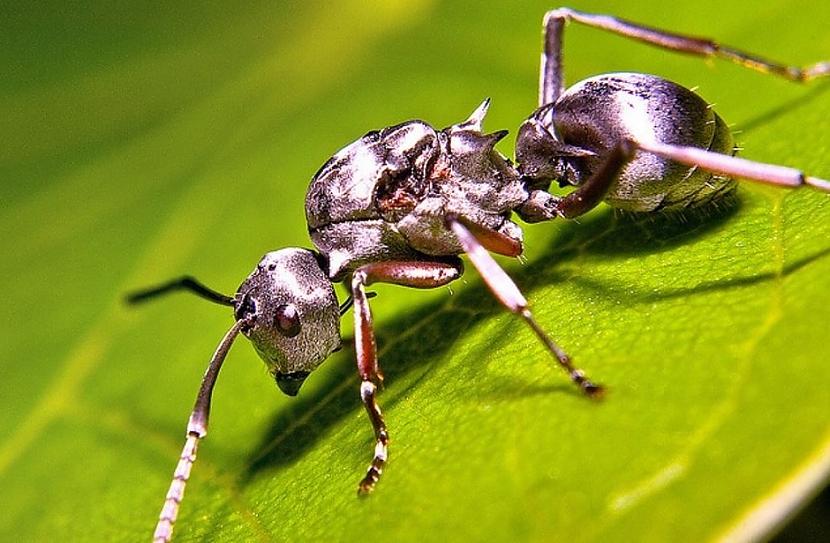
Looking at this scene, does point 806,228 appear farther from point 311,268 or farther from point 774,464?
point 311,268

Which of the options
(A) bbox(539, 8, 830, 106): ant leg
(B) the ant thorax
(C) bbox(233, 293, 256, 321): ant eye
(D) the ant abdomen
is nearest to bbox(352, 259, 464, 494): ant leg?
(B) the ant thorax

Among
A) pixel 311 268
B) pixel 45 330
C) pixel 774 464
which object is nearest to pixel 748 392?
pixel 774 464

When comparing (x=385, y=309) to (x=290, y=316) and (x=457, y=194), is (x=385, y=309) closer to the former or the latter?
(x=457, y=194)

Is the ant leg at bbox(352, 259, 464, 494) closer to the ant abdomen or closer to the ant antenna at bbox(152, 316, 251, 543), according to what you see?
the ant antenna at bbox(152, 316, 251, 543)

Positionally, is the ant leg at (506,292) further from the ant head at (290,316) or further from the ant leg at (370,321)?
the ant head at (290,316)

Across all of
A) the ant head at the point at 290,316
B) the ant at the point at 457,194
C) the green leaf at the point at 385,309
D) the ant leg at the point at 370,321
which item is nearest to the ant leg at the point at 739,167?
the ant at the point at 457,194

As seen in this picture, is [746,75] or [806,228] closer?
[806,228]

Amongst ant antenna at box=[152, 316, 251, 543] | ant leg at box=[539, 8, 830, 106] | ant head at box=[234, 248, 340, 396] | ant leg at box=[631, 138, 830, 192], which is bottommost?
ant antenna at box=[152, 316, 251, 543]

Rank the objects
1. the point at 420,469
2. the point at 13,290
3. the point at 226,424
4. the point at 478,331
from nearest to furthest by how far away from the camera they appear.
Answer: the point at 420,469 → the point at 478,331 → the point at 226,424 → the point at 13,290
